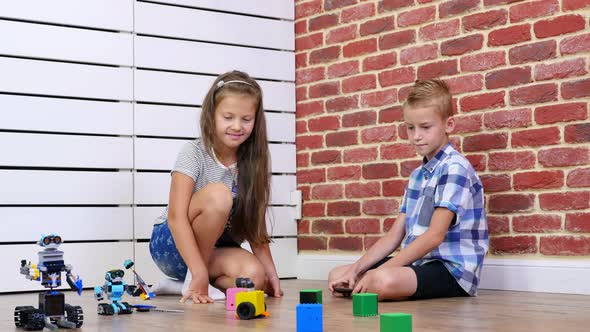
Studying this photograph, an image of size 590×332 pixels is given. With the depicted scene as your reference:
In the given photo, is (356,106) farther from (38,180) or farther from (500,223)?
(38,180)

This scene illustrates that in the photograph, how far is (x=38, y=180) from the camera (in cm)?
394

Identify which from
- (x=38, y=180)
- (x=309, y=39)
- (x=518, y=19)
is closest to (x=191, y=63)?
(x=309, y=39)

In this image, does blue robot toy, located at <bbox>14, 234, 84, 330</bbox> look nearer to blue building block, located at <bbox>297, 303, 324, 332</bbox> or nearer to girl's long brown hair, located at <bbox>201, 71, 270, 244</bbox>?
blue building block, located at <bbox>297, 303, 324, 332</bbox>

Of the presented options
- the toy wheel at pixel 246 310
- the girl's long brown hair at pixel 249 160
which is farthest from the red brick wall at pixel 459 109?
the toy wheel at pixel 246 310

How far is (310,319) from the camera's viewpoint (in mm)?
2219

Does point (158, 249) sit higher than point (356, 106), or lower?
lower

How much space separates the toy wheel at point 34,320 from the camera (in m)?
2.41

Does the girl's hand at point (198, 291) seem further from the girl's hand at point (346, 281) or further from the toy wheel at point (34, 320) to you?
the toy wheel at point (34, 320)

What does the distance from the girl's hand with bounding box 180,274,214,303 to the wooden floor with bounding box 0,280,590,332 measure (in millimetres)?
49

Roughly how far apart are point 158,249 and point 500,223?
1.43 meters

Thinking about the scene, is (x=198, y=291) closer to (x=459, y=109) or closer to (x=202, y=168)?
(x=202, y=168)

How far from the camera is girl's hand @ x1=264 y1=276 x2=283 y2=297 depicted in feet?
11.4

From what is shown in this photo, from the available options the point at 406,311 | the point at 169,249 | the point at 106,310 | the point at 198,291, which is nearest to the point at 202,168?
Result: the point at 169,249

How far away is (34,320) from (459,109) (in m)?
2.14
